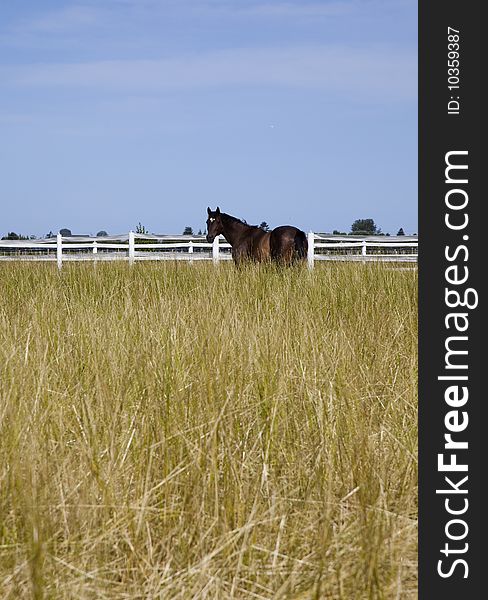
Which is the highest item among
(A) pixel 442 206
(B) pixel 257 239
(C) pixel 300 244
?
(B) pixel 257 239

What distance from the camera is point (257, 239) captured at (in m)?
14.1

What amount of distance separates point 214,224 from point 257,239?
1128 millimetres

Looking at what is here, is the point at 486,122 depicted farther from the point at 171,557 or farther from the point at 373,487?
the point at 171,557

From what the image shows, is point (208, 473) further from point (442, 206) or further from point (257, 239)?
point (257, 239)

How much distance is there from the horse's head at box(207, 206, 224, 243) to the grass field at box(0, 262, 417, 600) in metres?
10.1

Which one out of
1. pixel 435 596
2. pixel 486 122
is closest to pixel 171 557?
pixel 435 596

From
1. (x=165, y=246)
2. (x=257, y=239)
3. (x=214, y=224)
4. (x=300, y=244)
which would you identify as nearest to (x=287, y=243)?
(x=300, y=244)

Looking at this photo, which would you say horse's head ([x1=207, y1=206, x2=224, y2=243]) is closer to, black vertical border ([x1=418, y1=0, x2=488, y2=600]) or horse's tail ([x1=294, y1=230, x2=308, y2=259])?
horse's tail ([x1=294, y1=230, x2=308, y2=259])

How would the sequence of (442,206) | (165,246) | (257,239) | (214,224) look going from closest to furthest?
(442,206)
(257,239)
(214,224)
(165,246)

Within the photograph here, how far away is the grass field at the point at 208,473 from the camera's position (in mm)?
2281

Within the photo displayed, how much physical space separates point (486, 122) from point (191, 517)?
5.25 feet

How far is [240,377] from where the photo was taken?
3791mm

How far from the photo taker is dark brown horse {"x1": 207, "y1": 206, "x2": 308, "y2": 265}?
44.6 feet

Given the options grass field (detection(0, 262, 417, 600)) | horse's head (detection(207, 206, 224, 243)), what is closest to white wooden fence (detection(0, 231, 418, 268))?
horse's head (detection(207, 206, 224, 243))
